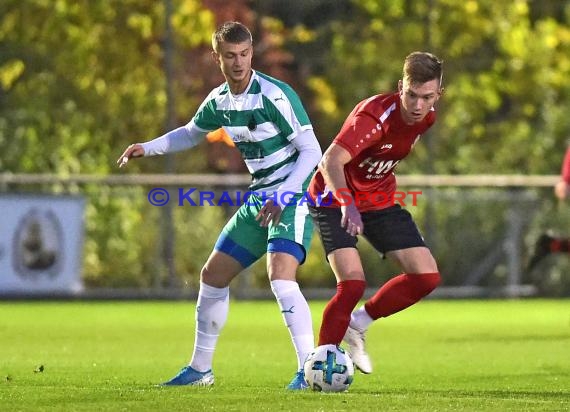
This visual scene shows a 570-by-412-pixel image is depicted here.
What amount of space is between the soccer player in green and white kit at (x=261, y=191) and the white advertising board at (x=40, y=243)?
40.1 feet

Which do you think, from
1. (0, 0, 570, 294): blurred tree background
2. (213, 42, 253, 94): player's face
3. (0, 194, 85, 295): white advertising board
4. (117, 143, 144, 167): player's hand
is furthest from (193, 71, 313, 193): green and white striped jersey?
(0, 0, 570, 294): blurred tree background

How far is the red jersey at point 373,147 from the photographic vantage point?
9.38m

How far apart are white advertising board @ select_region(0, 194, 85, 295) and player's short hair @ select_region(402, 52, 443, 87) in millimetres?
13443

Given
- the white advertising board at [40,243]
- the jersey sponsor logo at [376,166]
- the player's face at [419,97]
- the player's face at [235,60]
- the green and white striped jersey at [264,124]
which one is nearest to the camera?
the player's face at [419,97]

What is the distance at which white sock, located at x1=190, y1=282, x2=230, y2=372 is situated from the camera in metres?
9.95

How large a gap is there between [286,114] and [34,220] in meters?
13.1

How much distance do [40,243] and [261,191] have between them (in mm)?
12719

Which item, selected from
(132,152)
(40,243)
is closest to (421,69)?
(132,152)

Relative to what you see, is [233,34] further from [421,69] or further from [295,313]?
[295,313]

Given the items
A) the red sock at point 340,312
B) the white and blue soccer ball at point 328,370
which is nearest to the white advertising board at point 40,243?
the red sock at point 340,312

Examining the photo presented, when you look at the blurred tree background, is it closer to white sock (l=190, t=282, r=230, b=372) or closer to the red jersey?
white sock (l=190, t=282, r=230, b=372)

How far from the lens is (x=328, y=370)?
9.09m

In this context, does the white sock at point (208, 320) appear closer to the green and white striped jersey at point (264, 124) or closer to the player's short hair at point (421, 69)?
the green and white striped jersey at point (264, 124)

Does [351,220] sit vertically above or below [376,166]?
below
